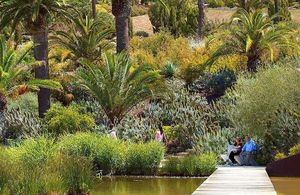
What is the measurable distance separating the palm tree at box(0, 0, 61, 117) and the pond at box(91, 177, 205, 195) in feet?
40.9

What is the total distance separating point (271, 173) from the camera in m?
25.3

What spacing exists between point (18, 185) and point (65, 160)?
2.80 m

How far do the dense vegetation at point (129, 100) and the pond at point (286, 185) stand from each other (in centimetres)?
219

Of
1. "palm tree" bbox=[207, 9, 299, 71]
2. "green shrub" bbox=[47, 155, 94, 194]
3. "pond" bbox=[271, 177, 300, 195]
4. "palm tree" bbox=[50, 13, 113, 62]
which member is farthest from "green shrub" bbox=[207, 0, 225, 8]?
"green shrub" bbox=[47, 155, 94, 194]

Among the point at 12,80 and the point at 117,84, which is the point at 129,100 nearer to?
the point at 117,84

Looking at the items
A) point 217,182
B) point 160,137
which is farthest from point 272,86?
point 217,182

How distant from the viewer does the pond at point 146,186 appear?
20.8 m

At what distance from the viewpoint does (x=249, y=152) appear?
28.2 metres

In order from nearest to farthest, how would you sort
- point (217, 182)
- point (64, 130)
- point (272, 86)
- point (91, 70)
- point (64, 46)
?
point (217, 182) → point (272, 86) → point (64, 130) → point (91, 70) → point (64, 46)

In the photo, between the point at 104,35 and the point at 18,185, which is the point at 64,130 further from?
the point at 18,185

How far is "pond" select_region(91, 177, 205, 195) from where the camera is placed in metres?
20.8

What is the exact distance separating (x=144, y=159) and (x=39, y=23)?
12.9 metres

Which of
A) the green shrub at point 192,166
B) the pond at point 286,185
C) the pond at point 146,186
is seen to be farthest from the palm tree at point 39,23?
the pond at point 286,185

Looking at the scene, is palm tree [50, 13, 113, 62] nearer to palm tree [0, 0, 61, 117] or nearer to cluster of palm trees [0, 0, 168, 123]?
cluster of palm trees [0, 0, 168, 123]
